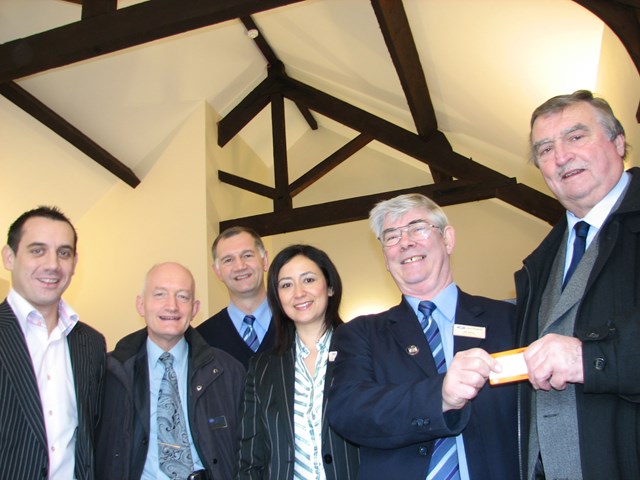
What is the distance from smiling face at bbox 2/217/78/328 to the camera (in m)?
2.13

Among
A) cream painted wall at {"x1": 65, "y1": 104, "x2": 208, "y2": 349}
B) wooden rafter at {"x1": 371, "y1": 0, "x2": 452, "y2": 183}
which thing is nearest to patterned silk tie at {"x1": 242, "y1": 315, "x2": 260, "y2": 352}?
wooden rafter at {"x1": 371, "y1": 0, "x2": 452, "y2": 183}

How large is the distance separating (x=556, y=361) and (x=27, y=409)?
1.59m

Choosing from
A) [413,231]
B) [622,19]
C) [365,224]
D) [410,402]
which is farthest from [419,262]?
[365,224]

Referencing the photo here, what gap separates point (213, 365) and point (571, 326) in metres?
1.46

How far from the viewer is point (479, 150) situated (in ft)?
21.3

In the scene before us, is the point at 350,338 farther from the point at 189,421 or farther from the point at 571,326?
the point at 189,421

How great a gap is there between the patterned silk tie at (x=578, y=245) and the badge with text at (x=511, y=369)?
332 mm

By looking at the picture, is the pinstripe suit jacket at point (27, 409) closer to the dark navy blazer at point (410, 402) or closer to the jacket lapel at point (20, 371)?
the jacket lapel at point (20, 371)

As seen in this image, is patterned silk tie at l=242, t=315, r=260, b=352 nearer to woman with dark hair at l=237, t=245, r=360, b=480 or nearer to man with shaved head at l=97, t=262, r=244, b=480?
man with shaved head at l=97, t=262, r=244, b=480

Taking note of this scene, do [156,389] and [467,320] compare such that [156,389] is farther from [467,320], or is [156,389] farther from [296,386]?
[467,320]

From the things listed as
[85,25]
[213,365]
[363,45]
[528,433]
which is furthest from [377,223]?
[363,45]

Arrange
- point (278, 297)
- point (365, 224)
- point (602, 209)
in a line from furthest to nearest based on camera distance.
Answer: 1. point (365, 224)
2. point (278, 297)
3. point (602, 209)

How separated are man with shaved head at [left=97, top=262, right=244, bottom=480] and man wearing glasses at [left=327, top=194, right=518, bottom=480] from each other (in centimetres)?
79

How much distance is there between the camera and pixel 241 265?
3.05 meters
